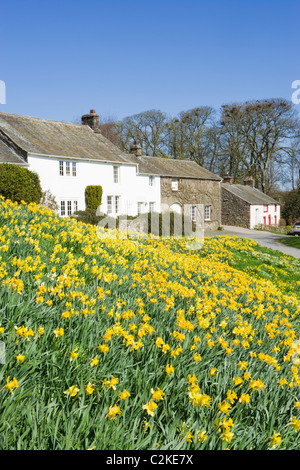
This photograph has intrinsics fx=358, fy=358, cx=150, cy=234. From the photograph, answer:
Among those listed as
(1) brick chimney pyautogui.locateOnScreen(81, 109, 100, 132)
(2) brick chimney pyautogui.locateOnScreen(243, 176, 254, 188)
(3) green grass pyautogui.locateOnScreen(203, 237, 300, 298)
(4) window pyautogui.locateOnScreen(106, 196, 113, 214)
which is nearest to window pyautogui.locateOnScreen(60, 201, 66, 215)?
(4) window pyautogui.locateOnScreen(106, 196, 113, 214)

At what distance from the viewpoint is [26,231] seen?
577cm

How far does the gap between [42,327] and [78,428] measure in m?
1.07

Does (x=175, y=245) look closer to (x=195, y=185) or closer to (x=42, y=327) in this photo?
(x=42, y=327)

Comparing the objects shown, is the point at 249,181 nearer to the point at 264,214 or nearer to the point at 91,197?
the point at 264,214

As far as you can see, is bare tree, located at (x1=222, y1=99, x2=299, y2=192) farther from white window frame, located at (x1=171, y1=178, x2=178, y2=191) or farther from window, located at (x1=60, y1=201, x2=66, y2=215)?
window, located at (x1=60, y1=201, x2=66, y2=215)

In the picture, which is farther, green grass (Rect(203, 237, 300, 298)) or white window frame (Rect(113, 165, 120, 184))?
white window frame (Rect(113, 165, 120, 184))

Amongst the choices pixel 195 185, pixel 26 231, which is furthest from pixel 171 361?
pixel 195 185

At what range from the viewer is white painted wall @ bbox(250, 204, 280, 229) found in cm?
4138

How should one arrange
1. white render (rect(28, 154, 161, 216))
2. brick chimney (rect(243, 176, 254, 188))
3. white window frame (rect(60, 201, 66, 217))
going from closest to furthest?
1. white render (rect(28, 154, 161, 216))
2. white window frame (rect(60, 201, 66, 217))
3. brick chimney (rect(243, 176, 254, 188))

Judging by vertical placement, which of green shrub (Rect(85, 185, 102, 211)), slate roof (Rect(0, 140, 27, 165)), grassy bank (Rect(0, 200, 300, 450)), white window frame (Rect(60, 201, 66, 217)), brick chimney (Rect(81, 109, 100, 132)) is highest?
brick chimney (Rect(81, 109, 100, 132))

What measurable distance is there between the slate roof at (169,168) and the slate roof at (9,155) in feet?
38.0

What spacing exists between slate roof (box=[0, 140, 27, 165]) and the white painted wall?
27087mm

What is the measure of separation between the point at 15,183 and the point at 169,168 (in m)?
19.9

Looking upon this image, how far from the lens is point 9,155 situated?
22.0m
